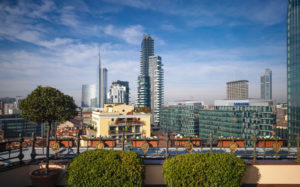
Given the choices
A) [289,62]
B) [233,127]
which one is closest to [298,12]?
[289,62]

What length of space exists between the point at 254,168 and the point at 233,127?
94316 millimetres

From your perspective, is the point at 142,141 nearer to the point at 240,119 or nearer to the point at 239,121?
the point at 239,121

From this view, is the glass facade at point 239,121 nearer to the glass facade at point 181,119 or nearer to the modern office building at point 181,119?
the glass facade at point 181,119

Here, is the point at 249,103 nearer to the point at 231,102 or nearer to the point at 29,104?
the point at 231,102

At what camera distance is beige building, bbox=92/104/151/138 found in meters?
42.8

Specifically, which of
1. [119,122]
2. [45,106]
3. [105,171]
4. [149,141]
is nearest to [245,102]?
[119,122]

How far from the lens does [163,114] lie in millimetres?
148375

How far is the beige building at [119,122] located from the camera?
42844mm

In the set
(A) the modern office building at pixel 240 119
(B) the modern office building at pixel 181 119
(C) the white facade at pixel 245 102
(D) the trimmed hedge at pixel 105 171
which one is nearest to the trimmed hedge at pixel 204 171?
(D) the trimmed hedge at pixel 105 171

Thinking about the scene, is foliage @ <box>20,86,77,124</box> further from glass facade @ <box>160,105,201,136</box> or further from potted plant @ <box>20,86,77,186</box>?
glass facade @ <box>160,105,201,136</box>

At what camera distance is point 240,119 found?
90750mm

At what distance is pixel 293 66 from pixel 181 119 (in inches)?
2829

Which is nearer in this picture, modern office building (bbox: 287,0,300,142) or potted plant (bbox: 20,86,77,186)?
potted plant (bbox: 20,86,77,186)

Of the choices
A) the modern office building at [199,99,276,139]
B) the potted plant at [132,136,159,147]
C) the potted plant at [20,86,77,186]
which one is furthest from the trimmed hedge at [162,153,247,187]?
the modern office building at [199,99,276,139]
